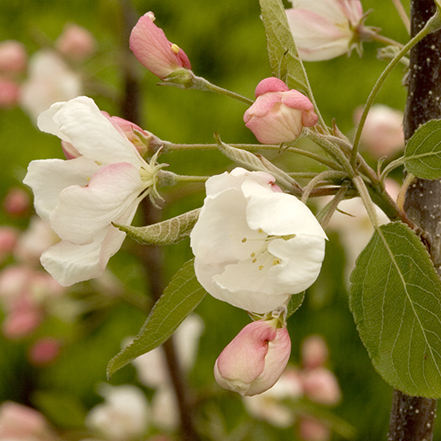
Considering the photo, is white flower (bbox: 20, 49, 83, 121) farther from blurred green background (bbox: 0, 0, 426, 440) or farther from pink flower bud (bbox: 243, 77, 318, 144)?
pink flower bud (bbox: 243, 77, 318, 144)

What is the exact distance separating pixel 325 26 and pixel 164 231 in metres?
0.28

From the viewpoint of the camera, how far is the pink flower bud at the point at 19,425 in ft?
3.56

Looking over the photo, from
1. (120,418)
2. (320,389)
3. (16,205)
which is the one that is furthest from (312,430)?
(16,205)

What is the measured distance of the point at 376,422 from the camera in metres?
1.47

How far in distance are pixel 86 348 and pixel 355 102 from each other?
1.02 meters

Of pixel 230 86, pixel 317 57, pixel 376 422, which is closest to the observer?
pixel 317 57

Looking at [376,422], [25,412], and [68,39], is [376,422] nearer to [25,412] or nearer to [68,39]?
[25,412]

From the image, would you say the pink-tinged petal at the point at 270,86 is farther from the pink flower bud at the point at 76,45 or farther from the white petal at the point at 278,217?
the pink flower bud at the point at 76,45

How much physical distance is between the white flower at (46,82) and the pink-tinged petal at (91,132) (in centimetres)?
80

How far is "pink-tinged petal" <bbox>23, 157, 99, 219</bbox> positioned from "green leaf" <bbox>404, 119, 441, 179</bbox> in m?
0.19

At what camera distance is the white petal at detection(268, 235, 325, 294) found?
0.30 metres

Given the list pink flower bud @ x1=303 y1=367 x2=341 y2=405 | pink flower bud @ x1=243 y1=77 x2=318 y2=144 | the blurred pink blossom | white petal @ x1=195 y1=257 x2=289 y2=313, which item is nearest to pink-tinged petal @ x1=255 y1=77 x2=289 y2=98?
pink flower bud @ x1=243 y1=77 x2=318 y2=144

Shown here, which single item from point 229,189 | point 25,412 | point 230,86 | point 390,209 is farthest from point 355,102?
point 229,189

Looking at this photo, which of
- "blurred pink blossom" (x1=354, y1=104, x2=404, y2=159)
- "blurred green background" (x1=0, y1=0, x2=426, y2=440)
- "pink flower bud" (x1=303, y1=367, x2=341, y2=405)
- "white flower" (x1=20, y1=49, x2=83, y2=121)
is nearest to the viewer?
"blurred pink blossom" (x1=354, y1=104, x2=404, y2=159)
